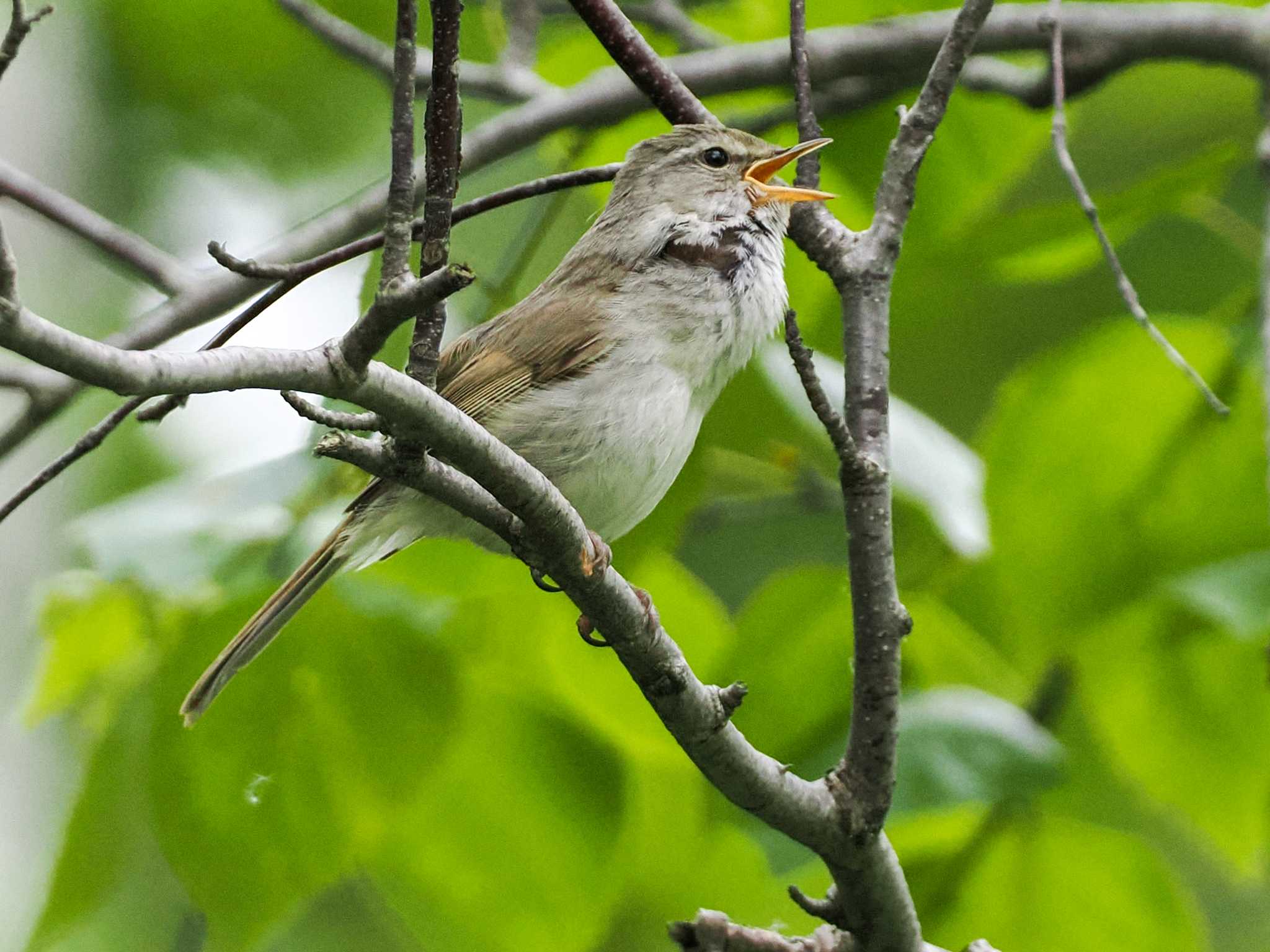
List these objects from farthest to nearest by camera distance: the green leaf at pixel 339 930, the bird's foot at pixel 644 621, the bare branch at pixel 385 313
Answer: the green leaf at pixel 339 930 → the bird's foot at pixel 644 621 → the bare branch at pixel 385 313

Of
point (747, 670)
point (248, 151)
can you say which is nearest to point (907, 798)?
point (747, 670)

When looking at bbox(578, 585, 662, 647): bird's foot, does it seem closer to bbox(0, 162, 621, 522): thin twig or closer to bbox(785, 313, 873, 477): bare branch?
bbox(785, 313, 873, 477): bare branch

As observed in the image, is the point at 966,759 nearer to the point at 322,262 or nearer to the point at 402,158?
the point at 322,262

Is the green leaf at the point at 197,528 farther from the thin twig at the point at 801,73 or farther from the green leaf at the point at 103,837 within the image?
the thin twig at the point at 801,73

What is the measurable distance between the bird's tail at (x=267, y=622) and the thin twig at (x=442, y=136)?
1.65m

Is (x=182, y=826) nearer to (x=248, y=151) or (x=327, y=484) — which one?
(x=327, y=484)

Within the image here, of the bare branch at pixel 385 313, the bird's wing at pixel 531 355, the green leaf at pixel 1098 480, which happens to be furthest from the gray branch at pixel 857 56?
the bare branch at pixel 385 313

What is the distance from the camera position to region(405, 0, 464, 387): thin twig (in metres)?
1.98

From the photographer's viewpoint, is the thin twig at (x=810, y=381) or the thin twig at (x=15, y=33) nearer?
the thin twig at (x=15, y=33)

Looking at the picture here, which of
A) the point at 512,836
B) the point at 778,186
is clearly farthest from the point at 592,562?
the point at 778,186

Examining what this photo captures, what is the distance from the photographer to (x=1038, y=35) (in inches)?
172

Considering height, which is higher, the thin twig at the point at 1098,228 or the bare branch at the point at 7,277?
the thin twig at the point at 1098,228

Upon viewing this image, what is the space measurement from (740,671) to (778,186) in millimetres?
1338

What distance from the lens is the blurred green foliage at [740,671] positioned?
11.9 ft
